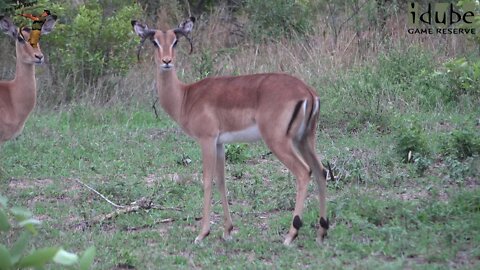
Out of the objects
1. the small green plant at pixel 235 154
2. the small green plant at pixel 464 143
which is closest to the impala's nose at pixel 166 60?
the small green plant at pixel 235 154

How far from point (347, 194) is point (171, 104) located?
1.45 metres

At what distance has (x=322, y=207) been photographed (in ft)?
18.8

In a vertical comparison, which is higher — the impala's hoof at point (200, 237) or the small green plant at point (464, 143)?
the impala's hoof at point (200, 237)

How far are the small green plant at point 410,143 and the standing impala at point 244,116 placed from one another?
1.95 m

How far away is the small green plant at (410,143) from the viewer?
7641mm

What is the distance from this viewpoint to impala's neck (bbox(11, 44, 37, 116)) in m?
A: 7.39

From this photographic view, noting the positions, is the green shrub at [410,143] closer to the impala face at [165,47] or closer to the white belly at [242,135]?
the white belly at [242,135]

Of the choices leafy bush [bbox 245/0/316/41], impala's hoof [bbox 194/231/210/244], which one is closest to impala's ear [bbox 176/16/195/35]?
impala's hoof [bbox 194/231/210/244]

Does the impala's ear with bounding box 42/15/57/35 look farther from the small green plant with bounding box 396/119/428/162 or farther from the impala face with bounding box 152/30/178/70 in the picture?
the small green plant with bounding box 396/119/428/162

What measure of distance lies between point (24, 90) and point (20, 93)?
1.7 inches

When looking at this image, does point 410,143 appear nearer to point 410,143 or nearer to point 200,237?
point 410,143

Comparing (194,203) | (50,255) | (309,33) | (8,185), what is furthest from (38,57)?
(309,33)

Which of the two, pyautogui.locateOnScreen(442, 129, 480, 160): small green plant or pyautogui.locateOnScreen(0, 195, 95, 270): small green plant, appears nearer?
pyautogui.locateOnScreen(0, 195, 95, 270): small green plant

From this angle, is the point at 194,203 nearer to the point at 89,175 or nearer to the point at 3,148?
the point at 89,175
